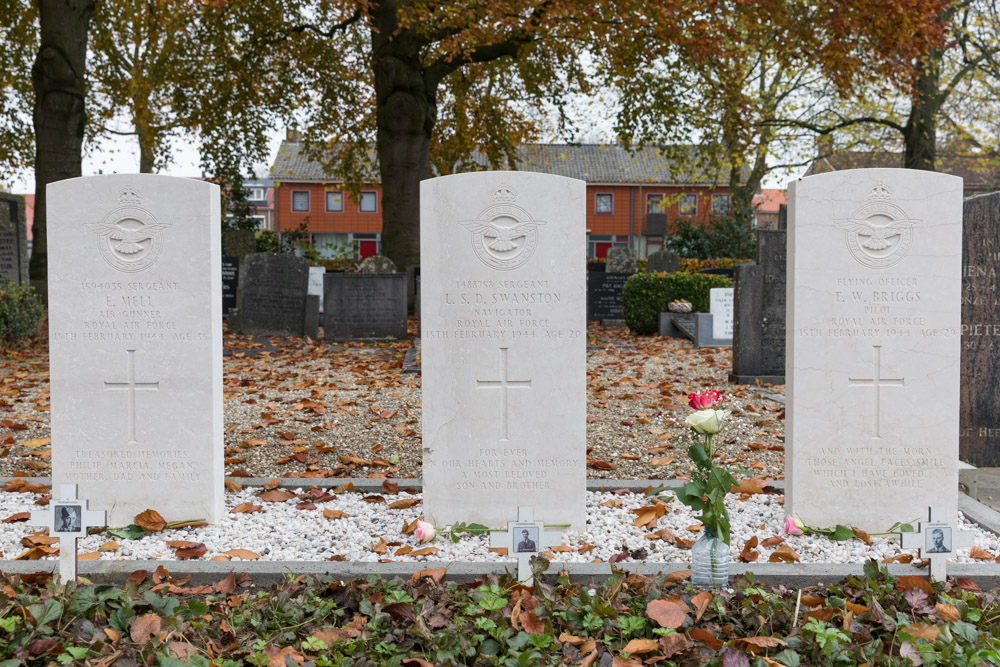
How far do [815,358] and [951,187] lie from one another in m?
1.06

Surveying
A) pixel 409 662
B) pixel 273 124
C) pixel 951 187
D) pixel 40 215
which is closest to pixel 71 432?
pixel 409 662

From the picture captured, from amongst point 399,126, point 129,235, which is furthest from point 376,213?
point 129,235

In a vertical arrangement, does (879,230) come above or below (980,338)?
above

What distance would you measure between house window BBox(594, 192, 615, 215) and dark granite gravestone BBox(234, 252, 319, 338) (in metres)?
32.3

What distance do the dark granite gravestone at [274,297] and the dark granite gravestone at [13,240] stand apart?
3.33m

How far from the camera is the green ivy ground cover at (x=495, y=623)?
259 centimetres

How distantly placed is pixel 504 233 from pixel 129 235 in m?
1.90

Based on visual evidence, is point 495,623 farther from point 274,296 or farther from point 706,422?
point 274,296

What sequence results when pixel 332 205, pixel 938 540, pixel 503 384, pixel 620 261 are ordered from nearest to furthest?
Result: 1. pixel 938 540
2. pixel 503 384
3. pixel 620 261
4. pixel 332 205

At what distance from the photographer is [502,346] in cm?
409

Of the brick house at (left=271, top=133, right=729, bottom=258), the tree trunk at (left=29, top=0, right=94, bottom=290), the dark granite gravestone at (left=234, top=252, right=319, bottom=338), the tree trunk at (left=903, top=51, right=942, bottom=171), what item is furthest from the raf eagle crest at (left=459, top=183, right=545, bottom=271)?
the brick house at (left=271, top=133, right=729, bottom=258)

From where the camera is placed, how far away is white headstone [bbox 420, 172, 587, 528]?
4035 millimetres

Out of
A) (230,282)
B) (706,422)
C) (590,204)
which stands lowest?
(706,422)

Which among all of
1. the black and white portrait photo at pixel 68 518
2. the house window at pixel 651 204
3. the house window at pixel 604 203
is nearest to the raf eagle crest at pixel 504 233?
the black and white portrait photo at pixel 68 518
